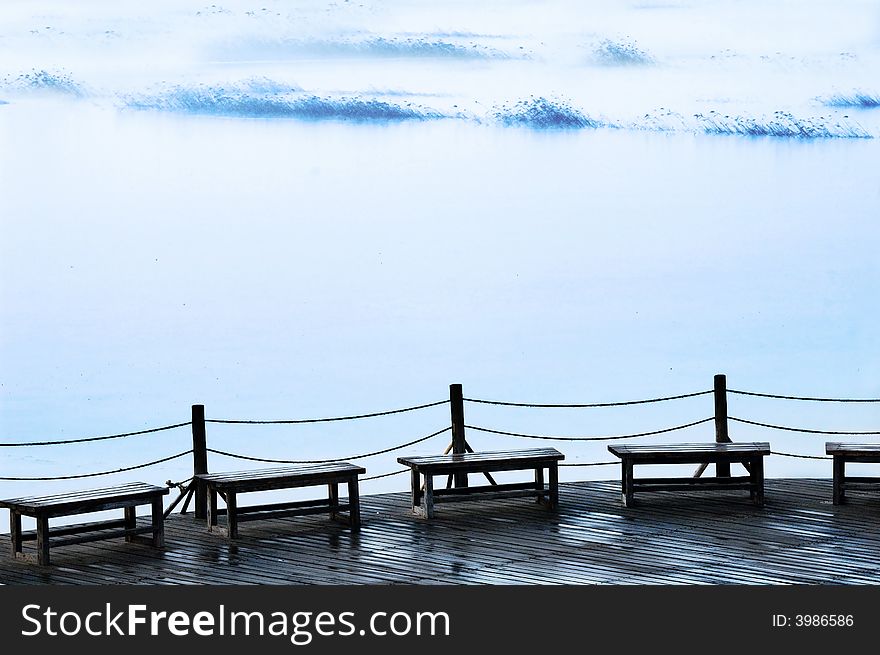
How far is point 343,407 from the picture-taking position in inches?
1052

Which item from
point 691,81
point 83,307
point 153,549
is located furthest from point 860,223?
point 153,549

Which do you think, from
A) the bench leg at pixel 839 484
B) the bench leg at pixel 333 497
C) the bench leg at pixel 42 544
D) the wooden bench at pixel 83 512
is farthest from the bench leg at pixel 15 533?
the bench leg at pixel 839 484

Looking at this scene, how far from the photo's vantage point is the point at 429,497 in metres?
6.69

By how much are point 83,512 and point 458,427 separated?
241 centimetres

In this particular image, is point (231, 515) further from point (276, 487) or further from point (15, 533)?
point (15, 533)

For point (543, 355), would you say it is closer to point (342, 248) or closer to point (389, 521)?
point (342, 248)

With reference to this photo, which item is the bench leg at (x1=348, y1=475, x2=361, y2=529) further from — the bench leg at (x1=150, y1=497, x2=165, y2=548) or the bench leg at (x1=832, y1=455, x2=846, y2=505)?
the bench leg at (x1=832, y1=455, x2=846, y2=505)

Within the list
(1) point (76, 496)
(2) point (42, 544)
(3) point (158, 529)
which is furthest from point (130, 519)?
(2) point (42, 544)

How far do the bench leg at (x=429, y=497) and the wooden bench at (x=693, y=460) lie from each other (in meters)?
1.07

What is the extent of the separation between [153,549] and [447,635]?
6.74 feet

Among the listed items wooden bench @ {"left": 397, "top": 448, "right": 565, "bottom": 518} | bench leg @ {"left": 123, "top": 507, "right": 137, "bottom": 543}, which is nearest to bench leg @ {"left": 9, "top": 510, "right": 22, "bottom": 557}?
bench leg @ {"left": 123, "top": 507, "right": 137, "bottom": 543}

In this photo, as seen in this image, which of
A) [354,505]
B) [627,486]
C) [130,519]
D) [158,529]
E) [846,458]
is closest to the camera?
[158,529]

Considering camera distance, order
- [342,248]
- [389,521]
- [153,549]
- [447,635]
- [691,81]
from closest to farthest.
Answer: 1. [447,635]
2. [153,549]
3. [389,521]
4. [691,81]
5. [342,248]

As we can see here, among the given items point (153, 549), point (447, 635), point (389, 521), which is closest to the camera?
point (447, 635)
